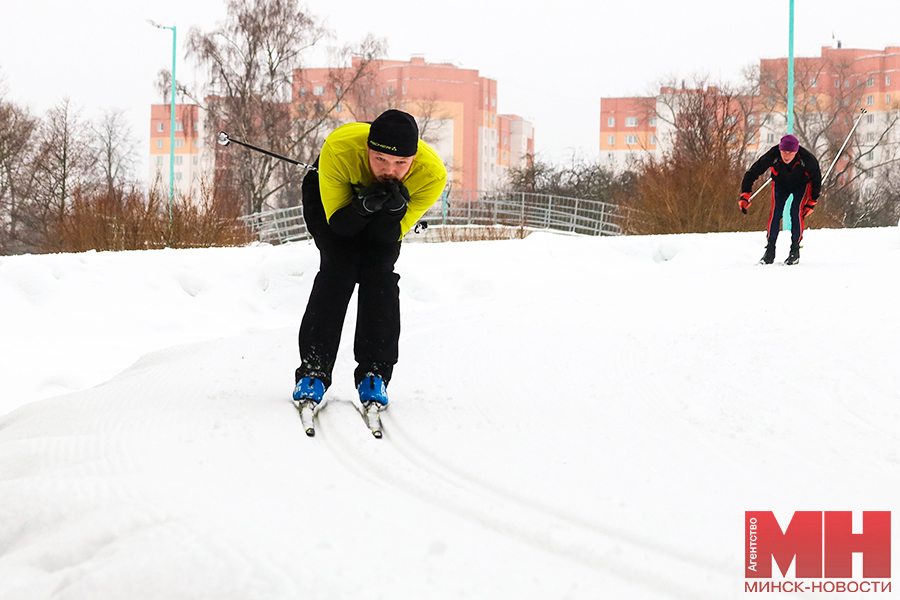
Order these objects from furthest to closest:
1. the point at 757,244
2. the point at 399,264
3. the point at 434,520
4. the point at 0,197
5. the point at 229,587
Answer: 1. the point at 0,197
2. the point at 757,244
3. the point at 399,264
4. the point at 434,520
5. the point at 229,587

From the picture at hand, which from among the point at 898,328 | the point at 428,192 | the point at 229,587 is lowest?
the point at 229,587

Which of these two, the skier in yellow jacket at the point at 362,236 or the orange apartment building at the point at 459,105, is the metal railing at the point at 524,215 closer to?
the skier in yellow jacket at the point at 362,236

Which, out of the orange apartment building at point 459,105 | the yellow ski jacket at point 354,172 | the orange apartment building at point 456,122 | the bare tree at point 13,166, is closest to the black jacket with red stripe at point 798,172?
the yellow ski jacket at point 354,172

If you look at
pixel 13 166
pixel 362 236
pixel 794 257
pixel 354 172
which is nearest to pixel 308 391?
pixel 362 236

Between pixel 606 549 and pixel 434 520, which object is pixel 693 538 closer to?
pixel 606 549

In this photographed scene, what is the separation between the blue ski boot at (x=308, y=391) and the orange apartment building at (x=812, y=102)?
694 inches

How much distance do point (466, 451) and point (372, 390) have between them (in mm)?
693

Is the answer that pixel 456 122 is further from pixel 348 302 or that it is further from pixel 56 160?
pixel 348 302

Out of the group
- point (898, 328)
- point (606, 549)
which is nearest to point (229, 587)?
point (606, 549)

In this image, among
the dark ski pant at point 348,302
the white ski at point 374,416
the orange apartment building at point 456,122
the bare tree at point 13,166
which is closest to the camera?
the white ski at point 374,416

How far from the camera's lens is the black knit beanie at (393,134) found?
→ 10.5ft

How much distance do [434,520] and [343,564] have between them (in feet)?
1.21

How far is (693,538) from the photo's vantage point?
2.19 metres

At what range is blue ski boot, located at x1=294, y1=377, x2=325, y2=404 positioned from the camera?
11.3ft
